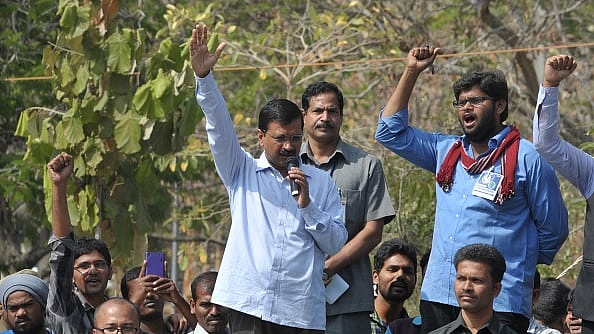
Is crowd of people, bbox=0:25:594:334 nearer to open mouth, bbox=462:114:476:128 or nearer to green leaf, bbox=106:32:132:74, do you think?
open mouth, bbox=462:114:476:128

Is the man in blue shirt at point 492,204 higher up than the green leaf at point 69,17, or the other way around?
the green leaf at point 69,17

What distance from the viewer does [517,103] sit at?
1376 cm

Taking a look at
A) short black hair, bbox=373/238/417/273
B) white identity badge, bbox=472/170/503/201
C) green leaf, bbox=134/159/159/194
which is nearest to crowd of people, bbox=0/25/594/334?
white identity badge, bbox=472/170/503/201

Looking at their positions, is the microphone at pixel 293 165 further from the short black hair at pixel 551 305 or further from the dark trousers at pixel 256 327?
the short black hair at pixel 551 305

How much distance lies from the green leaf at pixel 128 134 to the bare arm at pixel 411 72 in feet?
12.4

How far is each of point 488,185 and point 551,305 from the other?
7.73 ft

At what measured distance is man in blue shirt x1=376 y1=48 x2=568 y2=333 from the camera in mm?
6625

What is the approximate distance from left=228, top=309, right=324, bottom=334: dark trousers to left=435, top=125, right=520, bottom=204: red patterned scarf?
112cm

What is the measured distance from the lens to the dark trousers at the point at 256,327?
6.31 metres

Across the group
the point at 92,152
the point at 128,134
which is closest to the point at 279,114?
the point at 128,134

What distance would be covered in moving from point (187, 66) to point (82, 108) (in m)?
0.91

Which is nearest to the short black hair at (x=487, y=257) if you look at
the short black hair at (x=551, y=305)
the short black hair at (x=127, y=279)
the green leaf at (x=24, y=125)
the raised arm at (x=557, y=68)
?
the raised arm at (x=557, y=68)

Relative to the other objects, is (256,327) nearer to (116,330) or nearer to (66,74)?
(116,330)

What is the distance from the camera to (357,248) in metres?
7.06
